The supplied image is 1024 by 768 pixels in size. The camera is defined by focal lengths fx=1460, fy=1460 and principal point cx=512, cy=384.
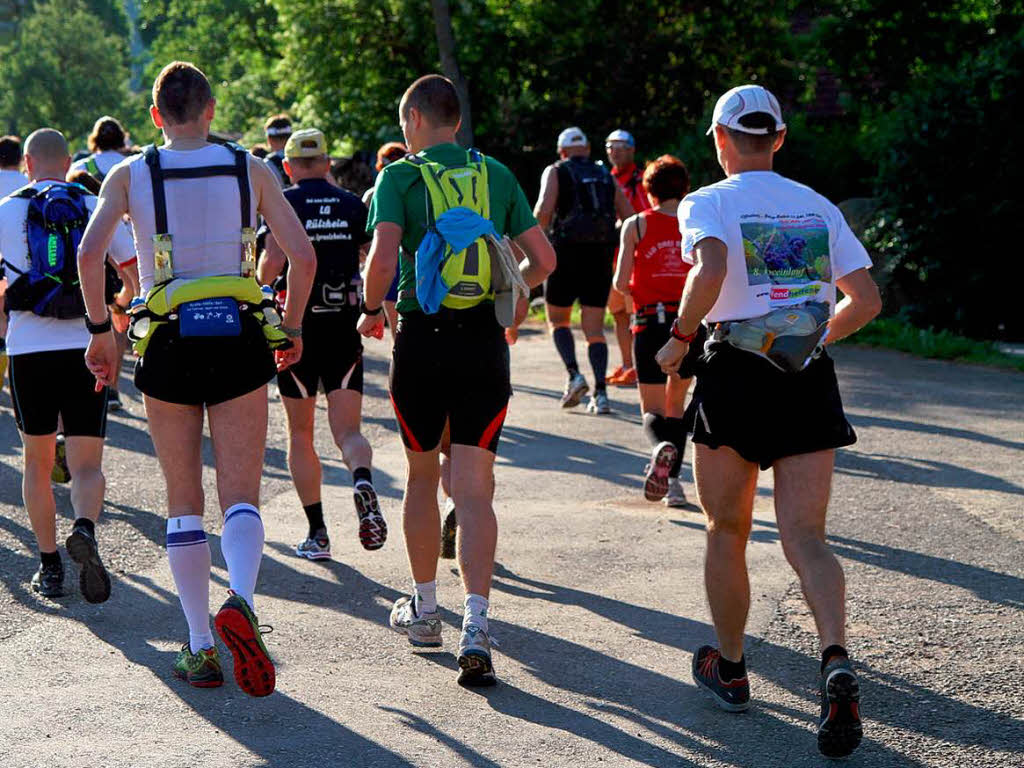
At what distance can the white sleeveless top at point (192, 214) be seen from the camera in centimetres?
475

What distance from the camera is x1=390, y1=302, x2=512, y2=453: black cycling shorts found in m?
5.14

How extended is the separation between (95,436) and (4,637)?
1.03 m

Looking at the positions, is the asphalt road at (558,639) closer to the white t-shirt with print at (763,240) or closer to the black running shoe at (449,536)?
the black running shoe at (449,536)

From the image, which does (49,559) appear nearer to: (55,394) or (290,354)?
(55,394)

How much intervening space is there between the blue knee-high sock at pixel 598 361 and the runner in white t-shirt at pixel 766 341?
6324 millimetres

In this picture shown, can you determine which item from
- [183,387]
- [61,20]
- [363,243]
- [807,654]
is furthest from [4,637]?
[61,20]

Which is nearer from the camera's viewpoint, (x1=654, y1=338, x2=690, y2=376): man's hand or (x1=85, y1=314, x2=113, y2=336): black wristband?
(x1=654, y1=338, x2=690, y2=376): man's hand

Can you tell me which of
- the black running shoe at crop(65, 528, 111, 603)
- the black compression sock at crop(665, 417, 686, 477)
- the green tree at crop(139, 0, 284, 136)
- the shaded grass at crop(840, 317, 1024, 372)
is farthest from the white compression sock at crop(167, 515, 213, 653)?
the green tree at crop(139, 0, 284, 136)

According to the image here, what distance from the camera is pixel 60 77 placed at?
49.6 m

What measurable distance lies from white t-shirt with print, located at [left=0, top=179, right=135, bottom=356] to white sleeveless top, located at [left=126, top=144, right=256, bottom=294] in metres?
1.42

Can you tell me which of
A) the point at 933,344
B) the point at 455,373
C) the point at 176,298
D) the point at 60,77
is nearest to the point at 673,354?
the point at 455,373

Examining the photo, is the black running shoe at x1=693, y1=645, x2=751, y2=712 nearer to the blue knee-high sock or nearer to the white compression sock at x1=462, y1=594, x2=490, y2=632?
the white compression sock at x1=462, y1=594, x2=490, y2=632

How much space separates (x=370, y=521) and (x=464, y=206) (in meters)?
1.83

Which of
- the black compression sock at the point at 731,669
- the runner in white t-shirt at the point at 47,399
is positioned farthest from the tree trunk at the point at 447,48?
the black compression sock at the point at 731,669
